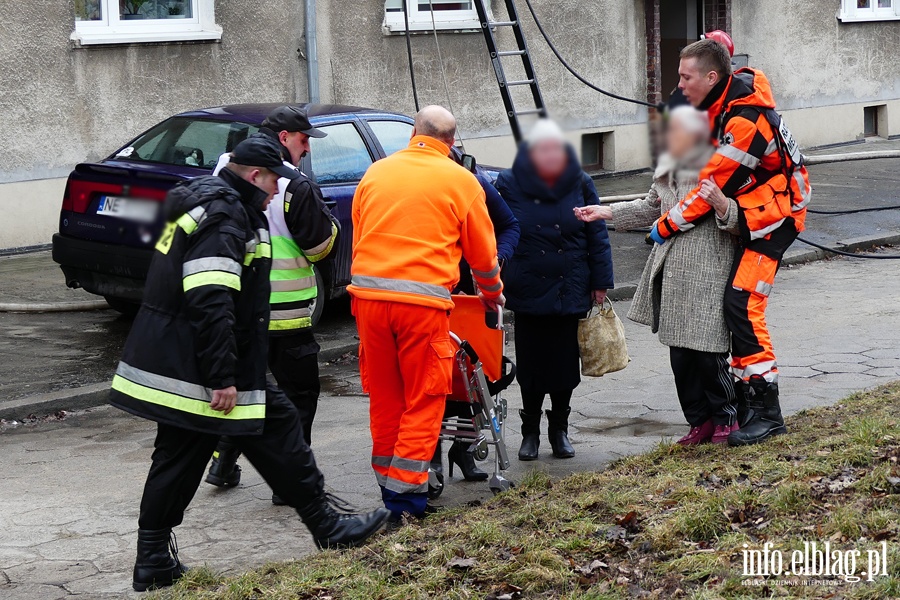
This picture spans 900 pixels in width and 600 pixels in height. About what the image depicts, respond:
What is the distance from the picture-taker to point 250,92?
1375 centimetres

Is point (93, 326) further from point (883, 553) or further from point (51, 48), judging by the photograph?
point (883, 553)

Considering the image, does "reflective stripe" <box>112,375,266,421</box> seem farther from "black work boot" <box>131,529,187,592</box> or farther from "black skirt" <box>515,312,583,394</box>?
"black skirt" <box>515,312,583,394</box>

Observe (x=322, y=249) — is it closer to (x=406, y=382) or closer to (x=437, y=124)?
(x=406, y=382)

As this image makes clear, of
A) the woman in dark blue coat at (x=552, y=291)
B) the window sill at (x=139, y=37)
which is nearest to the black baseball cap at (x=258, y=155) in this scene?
the woman in dark blue coat at (x=552, y=291)

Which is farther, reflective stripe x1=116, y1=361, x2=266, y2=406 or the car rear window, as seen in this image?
the car rear window

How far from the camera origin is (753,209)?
5340 mm

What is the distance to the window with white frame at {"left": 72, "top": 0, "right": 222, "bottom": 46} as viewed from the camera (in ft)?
40.5

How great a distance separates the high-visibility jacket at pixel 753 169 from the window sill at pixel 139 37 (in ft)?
27.7

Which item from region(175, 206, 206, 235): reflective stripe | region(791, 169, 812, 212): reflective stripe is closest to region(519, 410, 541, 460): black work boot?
region(791, 169, 812, 212): reflective stripe

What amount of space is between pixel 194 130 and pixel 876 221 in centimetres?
832

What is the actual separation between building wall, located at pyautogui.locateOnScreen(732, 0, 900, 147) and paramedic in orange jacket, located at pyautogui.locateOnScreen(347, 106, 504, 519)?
52.6 feet

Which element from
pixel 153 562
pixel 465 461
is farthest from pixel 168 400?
pixel 465 461

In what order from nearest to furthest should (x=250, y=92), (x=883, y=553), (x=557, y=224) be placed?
(x=883, y=553)
(x=557, y=224)
(x=250, y=92)

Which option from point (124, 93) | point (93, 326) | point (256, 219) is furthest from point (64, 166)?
point (256, 219)
